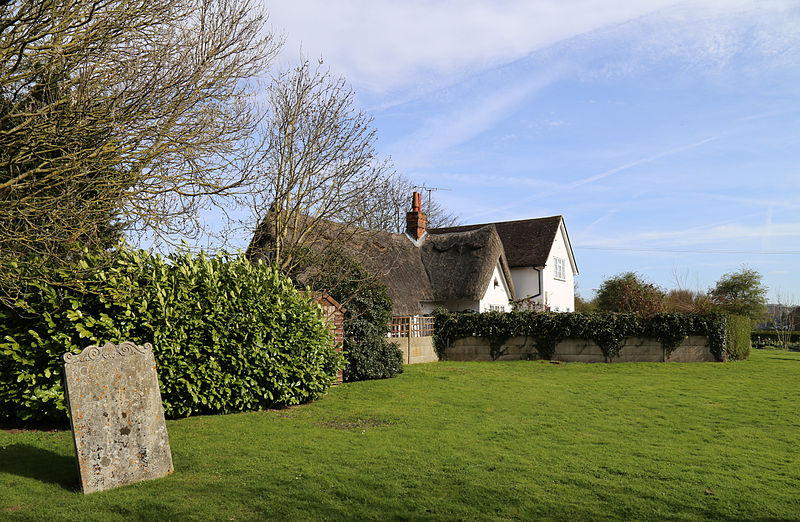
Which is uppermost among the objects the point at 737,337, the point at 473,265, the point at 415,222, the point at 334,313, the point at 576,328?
the point at 415,222

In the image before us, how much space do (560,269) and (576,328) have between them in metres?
14.9

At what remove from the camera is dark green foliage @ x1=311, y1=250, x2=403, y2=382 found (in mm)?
17344

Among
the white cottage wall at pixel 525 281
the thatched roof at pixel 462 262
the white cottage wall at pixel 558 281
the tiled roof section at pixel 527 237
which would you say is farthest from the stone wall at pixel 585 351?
the tiled roof section at pixel 527 237

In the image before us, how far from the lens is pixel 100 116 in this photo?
854cm

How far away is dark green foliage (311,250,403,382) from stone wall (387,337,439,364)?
4.36 m

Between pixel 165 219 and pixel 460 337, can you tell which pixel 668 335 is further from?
pixel 165 219

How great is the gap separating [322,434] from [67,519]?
14.7ft

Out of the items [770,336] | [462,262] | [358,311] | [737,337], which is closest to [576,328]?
[737,337]

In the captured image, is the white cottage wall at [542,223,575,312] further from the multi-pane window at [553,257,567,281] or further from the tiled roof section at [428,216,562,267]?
the tiled roof section at [428,216,562,267]

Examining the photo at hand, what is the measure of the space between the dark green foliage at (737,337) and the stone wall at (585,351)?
143cm

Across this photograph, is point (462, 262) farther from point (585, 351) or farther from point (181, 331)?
point (181, 331)

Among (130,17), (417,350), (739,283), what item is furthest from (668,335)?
(739,283)

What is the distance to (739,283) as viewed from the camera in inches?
1865

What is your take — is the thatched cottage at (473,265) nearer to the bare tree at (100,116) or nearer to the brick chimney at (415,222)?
the brick chimney at (415,222)
